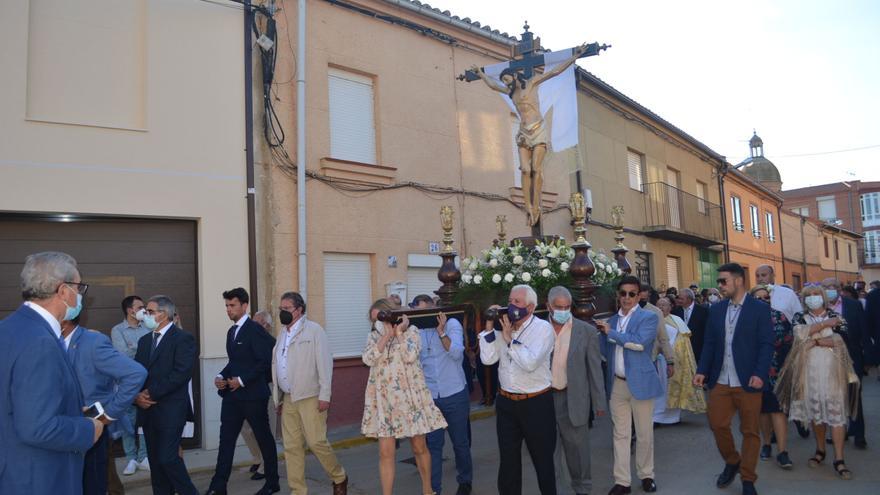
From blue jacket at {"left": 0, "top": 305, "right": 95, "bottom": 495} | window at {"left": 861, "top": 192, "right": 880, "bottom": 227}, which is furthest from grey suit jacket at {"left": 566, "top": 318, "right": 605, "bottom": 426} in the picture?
window at {"left": 861, "top": 192, "right": 880, "bottom": 227}

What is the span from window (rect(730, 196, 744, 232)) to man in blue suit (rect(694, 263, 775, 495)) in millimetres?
21410

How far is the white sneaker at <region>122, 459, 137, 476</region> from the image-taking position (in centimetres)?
794

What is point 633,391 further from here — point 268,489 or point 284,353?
point 268,489

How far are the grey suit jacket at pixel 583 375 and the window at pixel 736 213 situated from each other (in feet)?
72.6

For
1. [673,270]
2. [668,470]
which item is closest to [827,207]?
[673,270]

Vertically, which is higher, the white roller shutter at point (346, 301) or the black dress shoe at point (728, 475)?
the white roller shutter at point (346, 301)

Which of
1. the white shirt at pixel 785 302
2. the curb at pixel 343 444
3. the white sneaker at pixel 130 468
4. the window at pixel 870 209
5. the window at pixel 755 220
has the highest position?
the window at pixel 870 209

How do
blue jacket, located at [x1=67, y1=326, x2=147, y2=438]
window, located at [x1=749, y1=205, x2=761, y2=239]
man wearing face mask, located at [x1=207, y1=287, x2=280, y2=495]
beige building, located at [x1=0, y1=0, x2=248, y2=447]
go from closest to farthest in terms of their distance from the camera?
blue jacket, located at [x1=67, y1=326, x2=147, y2=438] → man wearing face mask, located at [x1=207, y1=287, x2=280, y2=495] → beige building, located at [x1=0, y1=0, x2=248, y2=447] → window, located at [x1=749, y1=205, x2=761, y2=239]

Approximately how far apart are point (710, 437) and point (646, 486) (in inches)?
105

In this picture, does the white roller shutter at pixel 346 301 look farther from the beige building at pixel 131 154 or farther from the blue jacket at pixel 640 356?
the blue jacket at pixel 640 356

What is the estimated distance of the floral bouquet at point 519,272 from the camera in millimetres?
7742

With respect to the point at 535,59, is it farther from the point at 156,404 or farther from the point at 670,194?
the point at 670,194

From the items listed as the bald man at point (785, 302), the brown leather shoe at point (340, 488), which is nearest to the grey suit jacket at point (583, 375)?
the brown leather shoe at point (340, 488)

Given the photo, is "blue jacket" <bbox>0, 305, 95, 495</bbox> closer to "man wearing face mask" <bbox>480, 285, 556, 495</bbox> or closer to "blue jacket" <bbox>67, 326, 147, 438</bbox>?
"blue jacket" <bbox>67, 326, 147, 438</bbox>
